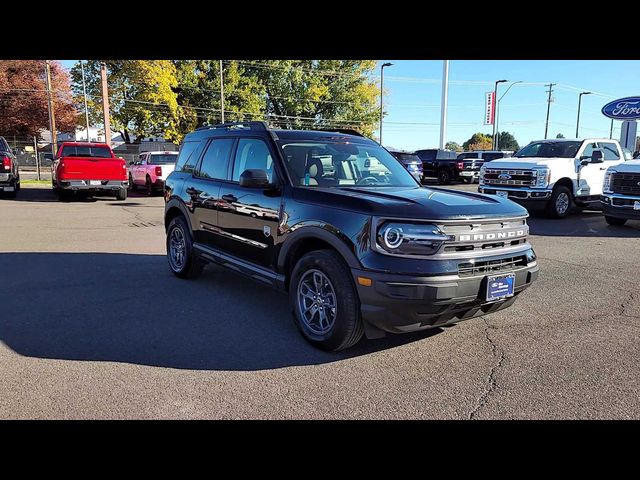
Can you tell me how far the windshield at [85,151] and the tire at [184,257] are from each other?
11.0 meters

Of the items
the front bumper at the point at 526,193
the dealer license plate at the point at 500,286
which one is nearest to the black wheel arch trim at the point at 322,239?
the dealer license plate at the point at 500,286

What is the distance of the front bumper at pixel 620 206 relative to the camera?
10.7 metres

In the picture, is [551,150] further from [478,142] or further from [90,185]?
[478,142]

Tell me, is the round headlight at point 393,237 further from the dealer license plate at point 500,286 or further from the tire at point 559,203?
the tire at point 559,203

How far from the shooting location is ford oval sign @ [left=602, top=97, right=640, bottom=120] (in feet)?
74.3

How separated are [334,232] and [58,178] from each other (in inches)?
563

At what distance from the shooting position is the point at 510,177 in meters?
12.8

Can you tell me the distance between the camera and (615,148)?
14109 mm

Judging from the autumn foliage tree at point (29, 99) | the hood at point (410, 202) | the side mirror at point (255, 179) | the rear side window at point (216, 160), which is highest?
the autumn foliage tree at point (29, 99)

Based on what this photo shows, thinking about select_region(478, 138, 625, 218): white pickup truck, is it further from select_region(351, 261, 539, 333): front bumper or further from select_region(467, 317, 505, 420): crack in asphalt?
select_region(351, 261, 539, 333): front bumper

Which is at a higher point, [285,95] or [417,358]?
[285,95]
